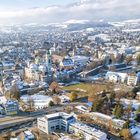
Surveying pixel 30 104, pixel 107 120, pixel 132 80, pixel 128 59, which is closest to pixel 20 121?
pixel 30 104

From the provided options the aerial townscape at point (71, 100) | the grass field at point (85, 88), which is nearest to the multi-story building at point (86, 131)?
the aerial townscape at point (71, 100)

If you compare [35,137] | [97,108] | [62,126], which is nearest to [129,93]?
[97,108]

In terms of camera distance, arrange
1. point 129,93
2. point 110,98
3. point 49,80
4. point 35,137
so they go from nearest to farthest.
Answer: point 35,137 < point 110,98 < point 129,93 < point 49,80

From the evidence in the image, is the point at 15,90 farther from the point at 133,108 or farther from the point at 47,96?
the point at 133,108

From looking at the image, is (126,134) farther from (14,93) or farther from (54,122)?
(14,93)

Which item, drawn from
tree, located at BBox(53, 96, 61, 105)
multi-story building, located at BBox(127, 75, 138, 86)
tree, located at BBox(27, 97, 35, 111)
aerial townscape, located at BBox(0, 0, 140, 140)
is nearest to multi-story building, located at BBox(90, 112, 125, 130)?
aerial townscape, located at BBox(0, 0, 140, 140)

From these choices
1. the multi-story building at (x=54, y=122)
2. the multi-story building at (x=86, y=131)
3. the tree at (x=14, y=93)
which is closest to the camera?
the multi-story building at (x=86, y=131)

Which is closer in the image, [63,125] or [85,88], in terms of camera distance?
[63,125]

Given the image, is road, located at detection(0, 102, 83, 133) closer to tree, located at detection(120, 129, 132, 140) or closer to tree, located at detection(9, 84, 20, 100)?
tree, located at detection(9, 84, 20, 100)

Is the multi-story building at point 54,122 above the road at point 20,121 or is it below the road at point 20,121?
above

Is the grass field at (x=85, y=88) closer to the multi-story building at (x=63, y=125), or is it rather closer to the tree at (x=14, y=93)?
the tree at (x=14, y=93)

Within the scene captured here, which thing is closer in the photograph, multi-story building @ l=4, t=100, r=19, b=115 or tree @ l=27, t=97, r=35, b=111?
multi-story building @ l=4, t=100, r=19, b=115
